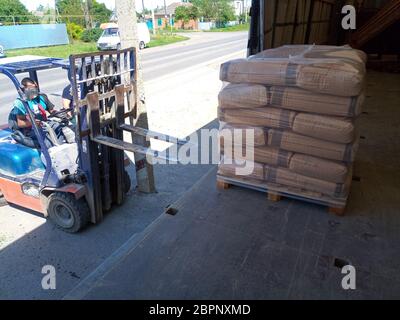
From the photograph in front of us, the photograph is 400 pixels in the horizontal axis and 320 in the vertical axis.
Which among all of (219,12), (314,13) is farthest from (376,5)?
(219,12)

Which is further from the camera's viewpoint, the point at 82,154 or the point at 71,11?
the point at 71,11

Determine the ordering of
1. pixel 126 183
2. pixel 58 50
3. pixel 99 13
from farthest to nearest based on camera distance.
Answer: pixel 99 13 → pixel 58 50 → pixel 126 183

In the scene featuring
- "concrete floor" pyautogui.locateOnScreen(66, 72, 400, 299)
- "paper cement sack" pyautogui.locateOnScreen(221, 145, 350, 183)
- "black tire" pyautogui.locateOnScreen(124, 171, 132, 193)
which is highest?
"paper cement sack" pyautogui.locateOnScreen(221, 145, 350, 183)

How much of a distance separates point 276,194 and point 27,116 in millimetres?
2993

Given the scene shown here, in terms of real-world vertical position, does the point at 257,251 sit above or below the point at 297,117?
below

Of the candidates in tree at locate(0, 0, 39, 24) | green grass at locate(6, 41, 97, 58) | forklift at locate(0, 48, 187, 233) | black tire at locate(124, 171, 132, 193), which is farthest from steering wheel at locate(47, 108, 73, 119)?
tree at locate(0, 0, 39, 24)

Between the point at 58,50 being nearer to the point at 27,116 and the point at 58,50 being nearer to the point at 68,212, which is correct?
the point at 27,116

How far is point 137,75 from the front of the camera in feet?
13.7

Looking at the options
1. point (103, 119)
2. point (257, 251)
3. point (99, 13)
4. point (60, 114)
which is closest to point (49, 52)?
point (60, 114)

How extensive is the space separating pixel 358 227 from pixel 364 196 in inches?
23.1

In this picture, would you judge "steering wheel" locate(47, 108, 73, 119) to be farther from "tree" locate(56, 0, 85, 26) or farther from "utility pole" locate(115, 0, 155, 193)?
"tree" locate(56, 0, 85, 26)

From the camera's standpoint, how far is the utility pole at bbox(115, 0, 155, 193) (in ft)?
13.1
